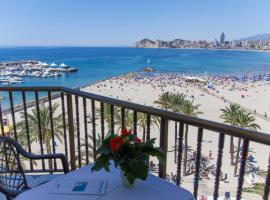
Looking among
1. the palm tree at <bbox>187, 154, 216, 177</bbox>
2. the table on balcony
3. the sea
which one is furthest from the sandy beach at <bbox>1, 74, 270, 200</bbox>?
the table on balcony

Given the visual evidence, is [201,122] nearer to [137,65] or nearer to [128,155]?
[128,155]

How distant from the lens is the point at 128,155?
1.20m

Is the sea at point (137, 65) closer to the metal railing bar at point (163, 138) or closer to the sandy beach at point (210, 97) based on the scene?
the sandy beach at point (210, 97)

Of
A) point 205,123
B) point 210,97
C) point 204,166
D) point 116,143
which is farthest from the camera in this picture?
point 210,97

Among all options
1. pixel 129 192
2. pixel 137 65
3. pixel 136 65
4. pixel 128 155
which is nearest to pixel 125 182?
pixel 129 192

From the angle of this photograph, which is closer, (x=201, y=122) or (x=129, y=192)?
(x=129, y=192)

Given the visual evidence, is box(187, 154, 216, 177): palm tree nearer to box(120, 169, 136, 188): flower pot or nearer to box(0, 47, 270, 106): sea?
box(120, 169, 136, 188): flower pot

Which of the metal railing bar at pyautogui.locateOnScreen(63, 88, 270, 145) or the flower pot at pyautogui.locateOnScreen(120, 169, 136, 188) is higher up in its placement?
the metal railing bar at pyautogui.locateOnScreen(63, 88, 270, 145)

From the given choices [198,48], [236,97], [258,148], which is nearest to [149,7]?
[236,97]

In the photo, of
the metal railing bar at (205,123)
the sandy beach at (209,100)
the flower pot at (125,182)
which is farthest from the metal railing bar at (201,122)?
the sandy beach at (209,100)

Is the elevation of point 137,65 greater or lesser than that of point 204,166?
greater

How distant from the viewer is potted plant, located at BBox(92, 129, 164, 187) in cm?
119

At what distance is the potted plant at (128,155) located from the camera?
1.19 m

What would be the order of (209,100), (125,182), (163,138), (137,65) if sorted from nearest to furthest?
(125,182) < (163,138) < (209,100) < (137,65)
